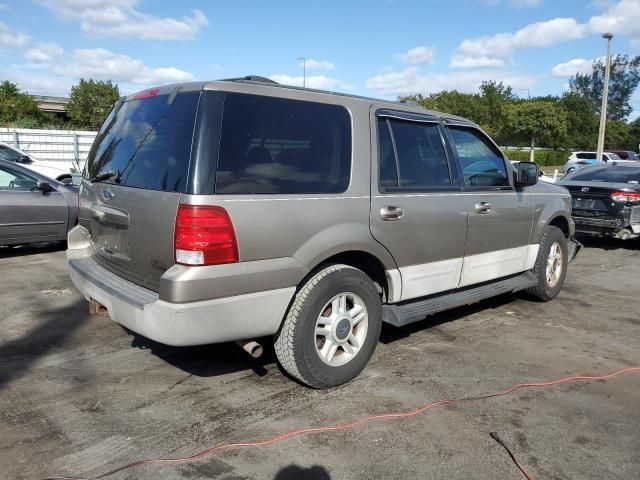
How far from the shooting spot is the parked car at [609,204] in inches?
363

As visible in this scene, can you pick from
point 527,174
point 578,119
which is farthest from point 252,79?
point 578,119

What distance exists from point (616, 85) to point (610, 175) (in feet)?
301

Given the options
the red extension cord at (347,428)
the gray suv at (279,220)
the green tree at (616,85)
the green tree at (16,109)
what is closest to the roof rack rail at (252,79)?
the gray suv at (279,220)

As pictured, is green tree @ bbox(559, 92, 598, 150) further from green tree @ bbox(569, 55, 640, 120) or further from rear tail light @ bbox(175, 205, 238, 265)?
rear tail light @ bbox(175, 205, 238, 265)

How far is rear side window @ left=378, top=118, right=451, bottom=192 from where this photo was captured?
4.17 m

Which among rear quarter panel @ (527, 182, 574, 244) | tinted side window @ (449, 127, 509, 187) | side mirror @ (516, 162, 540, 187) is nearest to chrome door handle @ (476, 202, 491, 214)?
tinted side window @ (449, 127, 509, 187)

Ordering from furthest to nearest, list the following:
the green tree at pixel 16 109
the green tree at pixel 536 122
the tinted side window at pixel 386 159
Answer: the green tree at pixel 536 122
the green tree at pixel 16 109
the tinted side window at pixel 386 159

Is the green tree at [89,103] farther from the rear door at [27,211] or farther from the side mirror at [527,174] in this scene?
the side mirror at [527,174]

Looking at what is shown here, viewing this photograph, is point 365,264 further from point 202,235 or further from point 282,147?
point 202,235

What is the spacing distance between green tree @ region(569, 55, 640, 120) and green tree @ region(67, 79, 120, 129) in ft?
232

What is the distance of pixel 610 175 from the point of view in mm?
10273

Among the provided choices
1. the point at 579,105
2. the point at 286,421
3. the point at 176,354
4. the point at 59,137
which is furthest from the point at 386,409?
the point at 579,105

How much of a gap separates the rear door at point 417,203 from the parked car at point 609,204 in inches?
230

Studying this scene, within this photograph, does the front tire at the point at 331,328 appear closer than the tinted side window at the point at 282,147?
No
